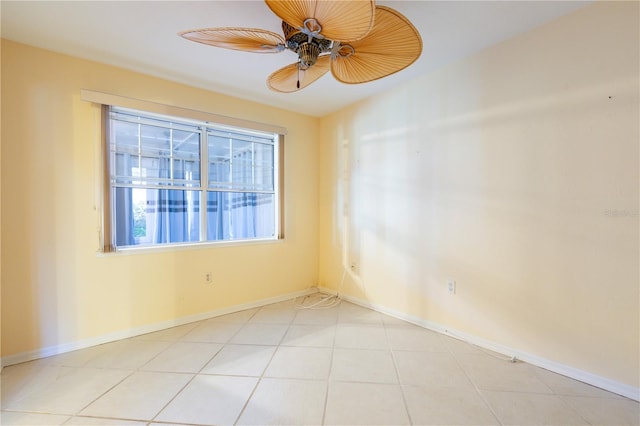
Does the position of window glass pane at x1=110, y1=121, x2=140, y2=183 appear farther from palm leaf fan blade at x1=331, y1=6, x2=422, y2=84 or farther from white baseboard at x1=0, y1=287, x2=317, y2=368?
palm leaf fan blade at x1=331, y1=6, x2=422, y2=84

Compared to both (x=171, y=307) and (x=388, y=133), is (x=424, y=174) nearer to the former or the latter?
(x=388, y=133)

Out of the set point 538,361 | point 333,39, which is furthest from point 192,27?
point 538,361

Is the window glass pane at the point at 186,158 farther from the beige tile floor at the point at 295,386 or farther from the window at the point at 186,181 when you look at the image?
the beige tile floor at the point at 295,386

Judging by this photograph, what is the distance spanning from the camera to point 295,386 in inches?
69.1

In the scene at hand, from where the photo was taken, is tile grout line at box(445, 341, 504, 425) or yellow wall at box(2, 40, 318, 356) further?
yellow wall at box(2, 40, 318, 356)

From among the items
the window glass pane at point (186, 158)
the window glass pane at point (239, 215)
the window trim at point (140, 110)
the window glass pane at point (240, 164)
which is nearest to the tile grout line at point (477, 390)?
the window trim at point (140, 110)

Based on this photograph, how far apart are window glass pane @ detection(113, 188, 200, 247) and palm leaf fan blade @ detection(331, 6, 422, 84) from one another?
205cm

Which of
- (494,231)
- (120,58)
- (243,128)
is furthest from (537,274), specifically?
(120,58)

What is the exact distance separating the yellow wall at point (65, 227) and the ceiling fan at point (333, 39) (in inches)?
60.5

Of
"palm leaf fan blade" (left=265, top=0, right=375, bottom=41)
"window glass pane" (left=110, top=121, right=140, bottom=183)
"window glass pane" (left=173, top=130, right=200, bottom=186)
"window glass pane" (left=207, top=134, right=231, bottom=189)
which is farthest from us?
"window glass pane" (left=207, top=134, right=231, bottom=189)

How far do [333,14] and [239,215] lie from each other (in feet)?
8.32

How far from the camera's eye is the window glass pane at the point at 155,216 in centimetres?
251

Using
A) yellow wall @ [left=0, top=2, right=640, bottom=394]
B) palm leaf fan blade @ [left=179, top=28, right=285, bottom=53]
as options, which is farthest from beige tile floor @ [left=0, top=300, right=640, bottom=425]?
palm leaf fan blade @ [left=179, top=28, right=285, bottom=53]

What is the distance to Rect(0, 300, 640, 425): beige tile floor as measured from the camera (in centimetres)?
150
